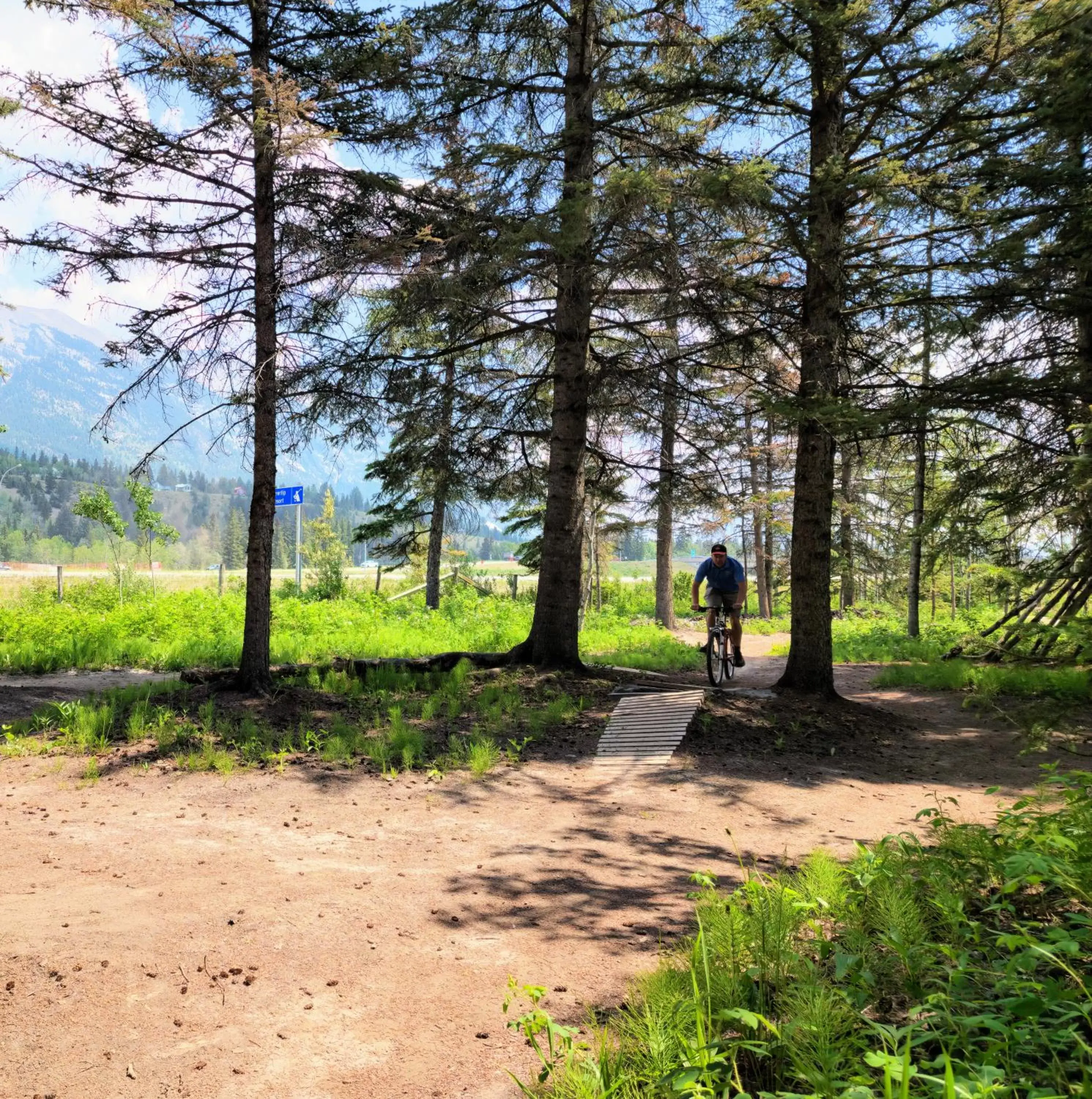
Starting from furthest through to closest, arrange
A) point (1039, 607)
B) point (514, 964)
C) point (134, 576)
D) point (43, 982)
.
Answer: point (134, 576) < point (1039, 607) < point (514, 964) < point (43, 982)

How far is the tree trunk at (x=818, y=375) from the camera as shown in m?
8.09

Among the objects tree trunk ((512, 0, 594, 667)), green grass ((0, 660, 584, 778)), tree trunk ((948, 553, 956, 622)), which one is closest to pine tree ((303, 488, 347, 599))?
tree trunk ((512, 0, 594, 667))

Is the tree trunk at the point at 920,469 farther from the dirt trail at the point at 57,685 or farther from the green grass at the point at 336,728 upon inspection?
the dirt trail at the point at 57,685

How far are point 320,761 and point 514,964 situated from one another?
3.89 m

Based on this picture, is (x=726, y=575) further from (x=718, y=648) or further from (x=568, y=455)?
(x=568, y=455)

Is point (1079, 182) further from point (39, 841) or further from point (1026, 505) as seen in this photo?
point (39, 841)

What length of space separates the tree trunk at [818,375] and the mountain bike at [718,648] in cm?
115

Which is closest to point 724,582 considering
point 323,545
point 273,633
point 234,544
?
point 273,633

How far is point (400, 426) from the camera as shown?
10.3 meters

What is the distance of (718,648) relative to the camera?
10.8 metres

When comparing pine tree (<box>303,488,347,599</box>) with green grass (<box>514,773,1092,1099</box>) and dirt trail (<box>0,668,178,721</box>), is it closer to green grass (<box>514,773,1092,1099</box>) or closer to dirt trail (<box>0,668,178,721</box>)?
dirt trail (<box>0,668,178,721</box>)

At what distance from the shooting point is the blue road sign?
65.7 ft

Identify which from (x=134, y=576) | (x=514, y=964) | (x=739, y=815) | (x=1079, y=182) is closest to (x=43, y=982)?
(x=514, y=964)

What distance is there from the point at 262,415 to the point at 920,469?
1224 centimetres
